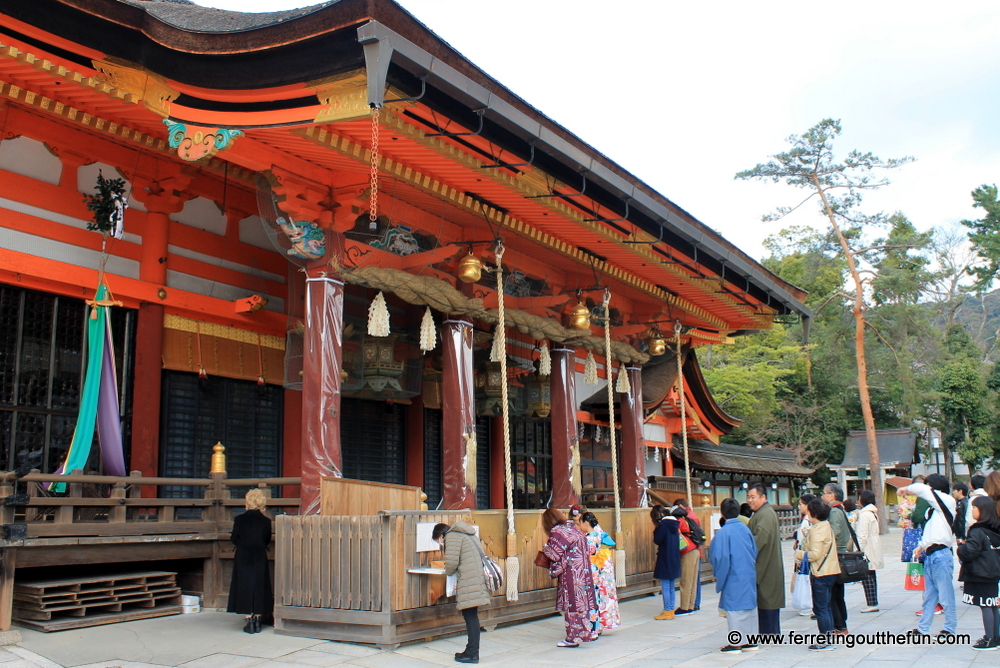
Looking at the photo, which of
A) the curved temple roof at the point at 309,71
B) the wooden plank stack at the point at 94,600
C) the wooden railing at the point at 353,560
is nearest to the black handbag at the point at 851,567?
the wooden railing at the point at 353,560

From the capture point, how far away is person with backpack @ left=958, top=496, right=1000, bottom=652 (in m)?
7.25

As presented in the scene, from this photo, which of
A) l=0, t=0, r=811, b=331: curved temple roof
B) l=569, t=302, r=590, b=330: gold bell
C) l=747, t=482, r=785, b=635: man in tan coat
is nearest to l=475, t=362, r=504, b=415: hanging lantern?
l=569, t=302, r=590, b=330: gold bell

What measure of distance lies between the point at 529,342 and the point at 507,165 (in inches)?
257

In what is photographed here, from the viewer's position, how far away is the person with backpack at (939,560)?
798 cm

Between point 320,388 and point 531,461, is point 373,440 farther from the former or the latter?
point 531,461

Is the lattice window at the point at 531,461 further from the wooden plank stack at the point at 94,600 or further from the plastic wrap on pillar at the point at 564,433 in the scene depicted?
the wooden plank stack at the point at 94,600

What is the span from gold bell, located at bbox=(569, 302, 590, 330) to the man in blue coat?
598 centimetres

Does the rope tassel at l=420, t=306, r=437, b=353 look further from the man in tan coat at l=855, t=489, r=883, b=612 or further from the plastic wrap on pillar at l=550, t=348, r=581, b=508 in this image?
the man in tan coat at l=855, t=489, r=883, b=612

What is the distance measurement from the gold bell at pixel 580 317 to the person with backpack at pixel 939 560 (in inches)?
239

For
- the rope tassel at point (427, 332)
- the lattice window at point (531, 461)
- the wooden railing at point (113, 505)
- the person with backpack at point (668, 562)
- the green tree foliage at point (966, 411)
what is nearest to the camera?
the wooden railing at point (113, 505)

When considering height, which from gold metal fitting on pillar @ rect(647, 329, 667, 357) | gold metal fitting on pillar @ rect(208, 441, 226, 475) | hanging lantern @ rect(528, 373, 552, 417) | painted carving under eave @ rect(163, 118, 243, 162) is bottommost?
gold metal fitting on pillar @ rect(208, 441, 226, 475)

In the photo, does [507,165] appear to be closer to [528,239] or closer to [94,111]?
[528,239]

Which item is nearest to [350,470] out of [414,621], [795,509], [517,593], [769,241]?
[517,593]

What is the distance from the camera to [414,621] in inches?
306
